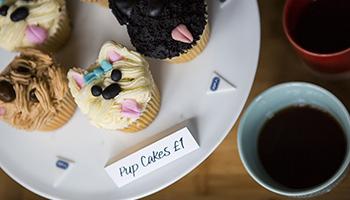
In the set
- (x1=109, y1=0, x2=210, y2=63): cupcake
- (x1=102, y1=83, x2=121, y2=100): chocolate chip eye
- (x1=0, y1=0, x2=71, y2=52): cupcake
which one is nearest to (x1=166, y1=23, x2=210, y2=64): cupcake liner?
(x1=109, y1=0, x2=210, y2=63): cupcake

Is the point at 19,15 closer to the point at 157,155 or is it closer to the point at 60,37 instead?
the point at 60,37

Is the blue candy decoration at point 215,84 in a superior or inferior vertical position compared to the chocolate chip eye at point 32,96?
inferior

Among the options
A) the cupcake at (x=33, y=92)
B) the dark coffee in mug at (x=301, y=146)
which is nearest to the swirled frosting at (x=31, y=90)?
the cupcake at (x=33, y=92)

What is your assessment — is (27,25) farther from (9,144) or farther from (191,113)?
(191,113)

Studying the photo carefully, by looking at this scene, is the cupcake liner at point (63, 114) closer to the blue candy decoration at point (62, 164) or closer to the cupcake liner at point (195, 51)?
the blue candy decoration at point (62, 164)

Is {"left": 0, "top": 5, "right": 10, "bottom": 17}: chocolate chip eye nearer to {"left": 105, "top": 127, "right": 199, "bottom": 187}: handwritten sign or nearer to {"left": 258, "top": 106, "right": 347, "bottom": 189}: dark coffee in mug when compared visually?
{"left": 105, "top": 127, "right": 199, "bottom": 187}: handwritten sign

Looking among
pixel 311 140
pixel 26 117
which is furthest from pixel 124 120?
pixel 311 140
